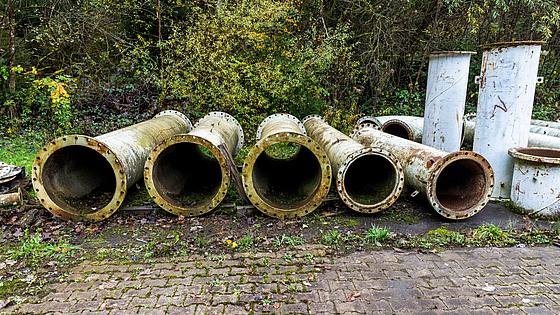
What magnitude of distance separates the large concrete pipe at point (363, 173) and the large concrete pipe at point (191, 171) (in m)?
1.64

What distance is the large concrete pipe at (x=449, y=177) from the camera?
4733 mm

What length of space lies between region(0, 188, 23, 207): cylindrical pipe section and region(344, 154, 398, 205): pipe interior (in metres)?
4.99

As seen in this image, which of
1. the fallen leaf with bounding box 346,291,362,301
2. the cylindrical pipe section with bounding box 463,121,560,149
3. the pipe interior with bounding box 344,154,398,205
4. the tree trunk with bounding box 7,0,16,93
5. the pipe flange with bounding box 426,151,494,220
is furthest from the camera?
the tree trunk with bounding box 7,0,16,93

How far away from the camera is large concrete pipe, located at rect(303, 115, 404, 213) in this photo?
485cm

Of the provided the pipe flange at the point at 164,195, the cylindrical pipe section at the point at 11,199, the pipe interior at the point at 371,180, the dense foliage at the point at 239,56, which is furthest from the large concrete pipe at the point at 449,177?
the cylindrical pipe section at the point at 11,199

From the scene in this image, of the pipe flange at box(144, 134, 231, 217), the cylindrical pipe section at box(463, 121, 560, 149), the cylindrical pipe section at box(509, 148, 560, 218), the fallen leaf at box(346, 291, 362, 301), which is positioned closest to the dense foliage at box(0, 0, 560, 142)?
the pipe flange at box(144, 134, 231, 217)

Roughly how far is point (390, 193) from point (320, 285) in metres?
2.12

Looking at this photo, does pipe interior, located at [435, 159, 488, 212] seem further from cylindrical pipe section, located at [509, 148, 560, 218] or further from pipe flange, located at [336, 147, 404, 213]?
pipe flange, located at [336, 147, 404, 213]

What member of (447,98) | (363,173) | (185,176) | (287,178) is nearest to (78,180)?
(185,176)

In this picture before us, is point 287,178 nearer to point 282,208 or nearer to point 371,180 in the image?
point 371,180

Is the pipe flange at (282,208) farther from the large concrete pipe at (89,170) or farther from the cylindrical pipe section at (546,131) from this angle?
the cylindrical pipe section at (546,131)

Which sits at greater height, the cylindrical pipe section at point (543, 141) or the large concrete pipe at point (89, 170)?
the cylindrical pipe section at point (543, 141)

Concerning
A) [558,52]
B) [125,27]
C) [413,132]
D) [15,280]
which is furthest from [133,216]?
[558,52]

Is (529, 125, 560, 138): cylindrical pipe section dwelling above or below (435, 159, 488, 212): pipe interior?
above
